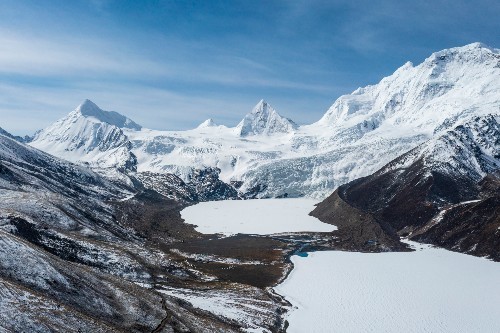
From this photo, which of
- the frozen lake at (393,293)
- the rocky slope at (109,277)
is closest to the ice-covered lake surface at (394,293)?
the frozen lake at (393,293)

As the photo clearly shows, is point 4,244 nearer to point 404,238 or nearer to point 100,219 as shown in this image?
point 100,219

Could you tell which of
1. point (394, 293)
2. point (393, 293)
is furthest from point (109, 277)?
point (394, 293)

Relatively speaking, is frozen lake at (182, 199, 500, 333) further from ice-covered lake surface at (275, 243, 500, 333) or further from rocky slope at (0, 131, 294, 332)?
rocky slope at (0, 131, 294, 332)

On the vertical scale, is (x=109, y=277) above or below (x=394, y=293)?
below

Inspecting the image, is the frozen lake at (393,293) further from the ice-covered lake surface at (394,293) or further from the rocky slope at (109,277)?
the rocky slope at (109,277)

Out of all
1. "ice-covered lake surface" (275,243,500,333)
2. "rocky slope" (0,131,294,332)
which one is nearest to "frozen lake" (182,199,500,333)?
"ice-covered lake surface" (275,243,500,333)

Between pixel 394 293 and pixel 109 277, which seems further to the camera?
pixel 394 293

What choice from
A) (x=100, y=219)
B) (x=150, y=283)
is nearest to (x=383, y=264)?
(x=150, y=283)

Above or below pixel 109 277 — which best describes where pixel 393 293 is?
above

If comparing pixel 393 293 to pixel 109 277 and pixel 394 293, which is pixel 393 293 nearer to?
pixel 394 293
